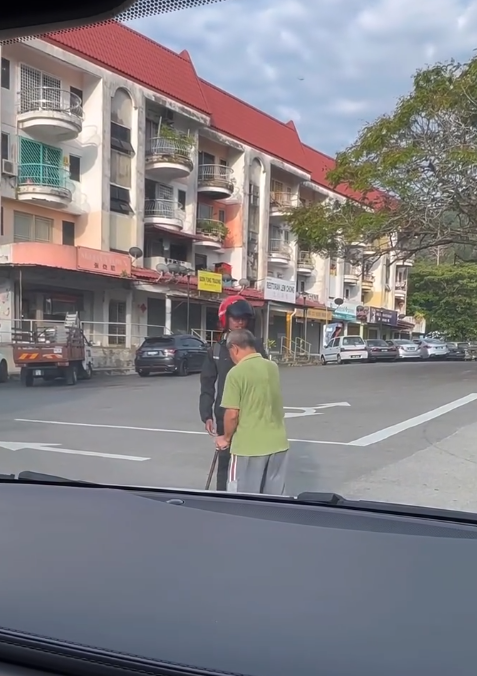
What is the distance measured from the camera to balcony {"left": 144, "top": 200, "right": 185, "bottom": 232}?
4.22 meters

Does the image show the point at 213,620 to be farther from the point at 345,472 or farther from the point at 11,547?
the point at 345,472

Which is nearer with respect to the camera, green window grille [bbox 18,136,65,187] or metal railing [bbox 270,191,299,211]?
green window grille [bbox 18,136,65,187]

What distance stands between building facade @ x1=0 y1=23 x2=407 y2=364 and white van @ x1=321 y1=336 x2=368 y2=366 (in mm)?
125

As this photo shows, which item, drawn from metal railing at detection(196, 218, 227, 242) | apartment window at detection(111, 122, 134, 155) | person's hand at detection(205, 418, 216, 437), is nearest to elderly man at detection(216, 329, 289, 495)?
person's hand at detection(205, 418, 216, 437)

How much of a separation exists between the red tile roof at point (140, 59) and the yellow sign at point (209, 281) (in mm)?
951

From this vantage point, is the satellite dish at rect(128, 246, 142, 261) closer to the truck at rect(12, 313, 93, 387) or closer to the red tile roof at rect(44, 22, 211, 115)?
the truck at rect(12, 313, 93, 387)

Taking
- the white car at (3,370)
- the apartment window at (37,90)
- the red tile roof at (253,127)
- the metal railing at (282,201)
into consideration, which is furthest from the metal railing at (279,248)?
the white car at (3,370)

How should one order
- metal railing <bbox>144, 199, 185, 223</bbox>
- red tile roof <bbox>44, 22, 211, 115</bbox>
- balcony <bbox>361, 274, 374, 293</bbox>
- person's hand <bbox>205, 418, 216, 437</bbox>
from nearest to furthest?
red tile roof <bbox>44, 22, 211, 115</bbox>, person's hand <bbox>205, 418, 216, 437</bbox>, metal railing <bbox>144, 199, 185, 223</bbox>, balcony <bbox>361, 274, 374, 293</bbox>

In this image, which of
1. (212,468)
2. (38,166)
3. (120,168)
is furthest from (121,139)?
(212,468)

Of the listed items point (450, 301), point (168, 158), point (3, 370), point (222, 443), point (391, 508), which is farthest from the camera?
point (168, 158)

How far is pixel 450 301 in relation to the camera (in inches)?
148

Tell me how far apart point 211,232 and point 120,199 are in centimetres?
67

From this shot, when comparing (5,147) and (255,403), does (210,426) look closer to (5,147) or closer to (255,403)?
(255,403)

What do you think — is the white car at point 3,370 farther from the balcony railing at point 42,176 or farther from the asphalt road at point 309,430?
the balcony railing at point 42,176
